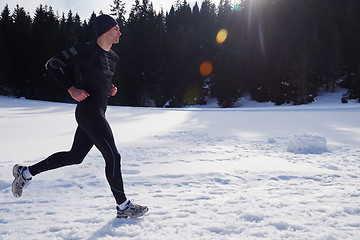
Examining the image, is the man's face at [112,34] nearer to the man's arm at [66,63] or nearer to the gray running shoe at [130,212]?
the man's arm at [66,63]

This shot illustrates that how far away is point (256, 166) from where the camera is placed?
4113 millimetres

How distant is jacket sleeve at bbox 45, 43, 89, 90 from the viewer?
231 cm

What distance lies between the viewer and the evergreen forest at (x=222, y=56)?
36.7 m

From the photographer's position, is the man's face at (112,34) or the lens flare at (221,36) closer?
the man's face at (112,34)

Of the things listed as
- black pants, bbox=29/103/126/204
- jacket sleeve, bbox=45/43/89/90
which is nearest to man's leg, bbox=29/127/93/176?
black pants, bbox=29/103/126/204

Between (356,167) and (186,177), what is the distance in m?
2.73

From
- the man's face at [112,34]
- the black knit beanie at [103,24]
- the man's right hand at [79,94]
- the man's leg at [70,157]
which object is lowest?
the man's leg at [70,157]

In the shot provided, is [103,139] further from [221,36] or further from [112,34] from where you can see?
[221,36]

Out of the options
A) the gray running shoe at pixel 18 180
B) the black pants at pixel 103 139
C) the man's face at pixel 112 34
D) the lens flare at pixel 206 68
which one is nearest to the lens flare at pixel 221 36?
the lens flare at pixel 206 68

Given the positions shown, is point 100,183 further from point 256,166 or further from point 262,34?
point 262,34

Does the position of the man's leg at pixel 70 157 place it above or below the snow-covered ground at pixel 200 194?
above

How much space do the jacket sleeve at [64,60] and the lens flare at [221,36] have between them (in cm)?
4613

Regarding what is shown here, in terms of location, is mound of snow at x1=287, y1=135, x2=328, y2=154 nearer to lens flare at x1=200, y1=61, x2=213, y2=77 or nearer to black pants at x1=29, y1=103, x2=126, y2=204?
black pants at x1=29, y1=103, x2=126, y2=204

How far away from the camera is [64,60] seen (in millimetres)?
2326
